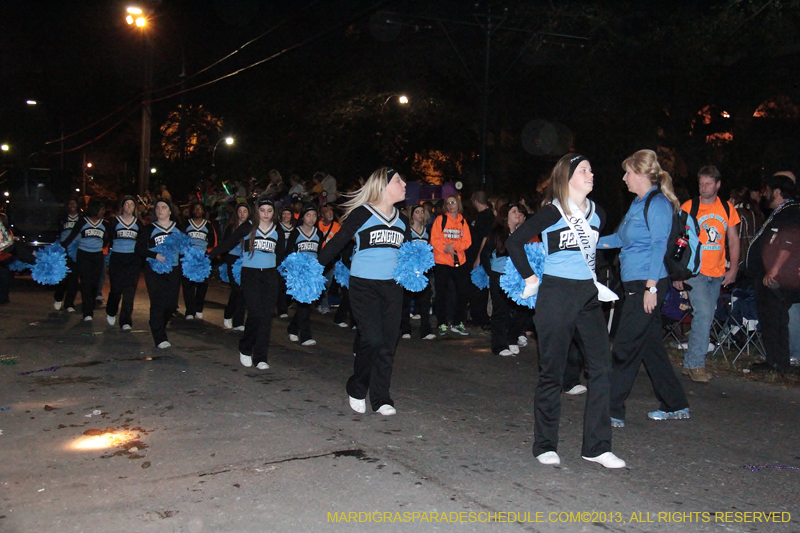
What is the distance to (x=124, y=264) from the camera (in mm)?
11672

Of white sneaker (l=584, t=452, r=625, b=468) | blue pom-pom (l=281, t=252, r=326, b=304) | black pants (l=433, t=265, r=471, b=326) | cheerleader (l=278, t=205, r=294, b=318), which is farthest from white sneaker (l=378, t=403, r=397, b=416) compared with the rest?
black pants (l=433, t=265, r=471, b=326)

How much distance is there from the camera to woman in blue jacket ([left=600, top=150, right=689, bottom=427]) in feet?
19.2

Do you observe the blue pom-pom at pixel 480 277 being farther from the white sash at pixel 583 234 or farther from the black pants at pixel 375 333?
the white sash at pixel 583 234

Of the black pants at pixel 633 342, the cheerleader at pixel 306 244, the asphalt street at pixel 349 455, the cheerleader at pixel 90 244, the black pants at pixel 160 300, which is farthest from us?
the cheerleader at pixel 90 244

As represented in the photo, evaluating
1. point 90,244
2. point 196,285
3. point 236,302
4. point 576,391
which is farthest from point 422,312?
point 90,244

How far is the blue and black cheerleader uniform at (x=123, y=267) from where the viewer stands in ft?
37.1

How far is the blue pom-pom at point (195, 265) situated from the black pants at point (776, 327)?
697 cm

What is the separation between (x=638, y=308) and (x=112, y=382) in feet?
16.2

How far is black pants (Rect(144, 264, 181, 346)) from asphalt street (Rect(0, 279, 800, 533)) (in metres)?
0.81

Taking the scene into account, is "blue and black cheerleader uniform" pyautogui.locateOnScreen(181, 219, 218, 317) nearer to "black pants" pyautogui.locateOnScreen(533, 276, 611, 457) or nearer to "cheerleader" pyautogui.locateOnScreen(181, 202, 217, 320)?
"cheerleader" pyautogui.locateOnScreen(181, 202, 217, 320)

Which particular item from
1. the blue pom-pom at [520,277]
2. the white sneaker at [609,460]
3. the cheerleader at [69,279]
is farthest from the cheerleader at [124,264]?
the white sneaker at [609,460]

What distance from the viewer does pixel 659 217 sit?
5.85m

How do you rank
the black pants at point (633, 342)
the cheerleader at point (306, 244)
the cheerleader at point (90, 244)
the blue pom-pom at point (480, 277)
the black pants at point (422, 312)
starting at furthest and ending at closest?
the cheerleader at point (90, 244), the black pants at point (422, 312), the blue pom-pom at point (480, 277), the cheerleader at point (306, 244), the black pants at point (633, 342)

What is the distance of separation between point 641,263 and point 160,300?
6121 mm
